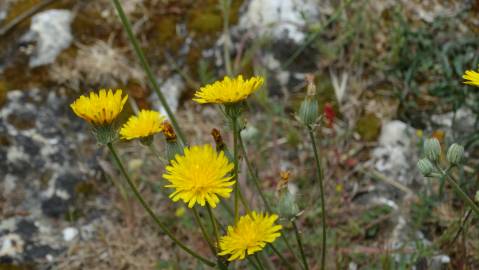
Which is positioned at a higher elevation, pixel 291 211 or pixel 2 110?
pixel 2 110

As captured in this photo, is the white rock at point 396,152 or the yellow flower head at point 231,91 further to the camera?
the white rock at point 396,152

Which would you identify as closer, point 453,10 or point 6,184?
point 6,184

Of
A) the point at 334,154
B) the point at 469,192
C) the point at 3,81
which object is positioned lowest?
the point at 469,192

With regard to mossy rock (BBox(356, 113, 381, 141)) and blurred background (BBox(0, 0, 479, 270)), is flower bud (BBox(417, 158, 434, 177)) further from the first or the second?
mossy rock (BBox(356, 113, 381, 141))

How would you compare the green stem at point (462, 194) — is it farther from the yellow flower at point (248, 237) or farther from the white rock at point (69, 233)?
the white rock at point (69, 233)

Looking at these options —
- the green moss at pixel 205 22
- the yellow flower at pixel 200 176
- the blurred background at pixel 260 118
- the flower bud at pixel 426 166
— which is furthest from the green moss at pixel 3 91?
the flower bud at pixel 426 166

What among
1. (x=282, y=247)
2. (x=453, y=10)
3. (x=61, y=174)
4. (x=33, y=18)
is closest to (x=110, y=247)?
(x=61, y=174)

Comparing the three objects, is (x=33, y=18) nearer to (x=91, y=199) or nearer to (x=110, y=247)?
(x=91, y=199)
